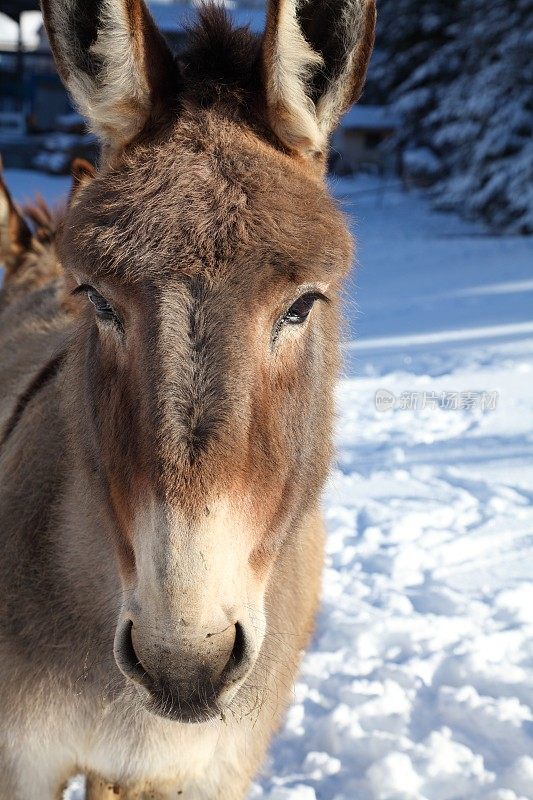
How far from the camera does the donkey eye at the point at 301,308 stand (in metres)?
1.95

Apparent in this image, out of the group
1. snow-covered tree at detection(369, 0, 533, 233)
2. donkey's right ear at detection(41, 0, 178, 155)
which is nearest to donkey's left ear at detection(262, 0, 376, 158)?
donkey's right ear at detection(41, 0, 178, 155)

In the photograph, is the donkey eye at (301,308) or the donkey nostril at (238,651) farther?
the donkey eye at (301,308)

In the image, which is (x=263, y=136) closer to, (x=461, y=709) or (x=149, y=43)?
(x=149, y=43)

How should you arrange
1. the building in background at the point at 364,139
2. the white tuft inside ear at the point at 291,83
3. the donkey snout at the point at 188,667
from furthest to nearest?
the building in background at the point at 364,139 → the white tuft inside ear at the point at 291,83 → the donkey snout at the point at 188,667

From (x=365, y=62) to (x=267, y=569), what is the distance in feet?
4.37

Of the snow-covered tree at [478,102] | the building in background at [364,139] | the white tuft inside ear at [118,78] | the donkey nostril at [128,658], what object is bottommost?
the building in background at [364,139]

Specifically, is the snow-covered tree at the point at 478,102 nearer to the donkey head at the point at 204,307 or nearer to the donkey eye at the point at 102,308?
the donkey head at the point at 204,307

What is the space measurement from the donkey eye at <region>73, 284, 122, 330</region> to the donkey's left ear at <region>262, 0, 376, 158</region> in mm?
663

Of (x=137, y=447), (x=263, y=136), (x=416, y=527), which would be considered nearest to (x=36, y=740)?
(x=137, y=447)

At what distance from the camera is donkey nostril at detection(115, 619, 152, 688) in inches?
66.1

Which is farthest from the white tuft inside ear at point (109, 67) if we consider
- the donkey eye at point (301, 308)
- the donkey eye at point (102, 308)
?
the donkey eye at point (301, 308)

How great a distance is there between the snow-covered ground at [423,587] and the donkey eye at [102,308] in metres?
0.90

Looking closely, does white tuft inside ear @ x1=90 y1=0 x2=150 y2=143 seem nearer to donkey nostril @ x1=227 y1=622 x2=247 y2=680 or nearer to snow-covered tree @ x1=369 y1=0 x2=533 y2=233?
donkey nostril @ x1=227 y1=622 x2=247 y2=680

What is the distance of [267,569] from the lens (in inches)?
76.0
